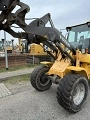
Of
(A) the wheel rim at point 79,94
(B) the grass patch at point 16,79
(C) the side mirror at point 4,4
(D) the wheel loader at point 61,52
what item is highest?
(C) the side mirror at point 4,4

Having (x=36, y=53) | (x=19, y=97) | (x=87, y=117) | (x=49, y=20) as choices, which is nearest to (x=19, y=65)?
(x=36, y=53)

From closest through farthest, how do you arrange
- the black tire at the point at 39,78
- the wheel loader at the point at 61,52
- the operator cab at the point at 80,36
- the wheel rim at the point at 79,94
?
the wheel loader at the point at 61,52
the wheel rim at the point at 79,94
the operator cab at the point at 80,36
the black tire at the point at 39,78

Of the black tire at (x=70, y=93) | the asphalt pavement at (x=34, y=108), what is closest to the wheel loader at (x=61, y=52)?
the black tire at (x=70, y=93)

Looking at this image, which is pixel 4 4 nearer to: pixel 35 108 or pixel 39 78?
pixel 35 108

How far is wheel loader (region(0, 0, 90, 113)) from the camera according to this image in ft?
11.2

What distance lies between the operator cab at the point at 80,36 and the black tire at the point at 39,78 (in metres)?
1.27

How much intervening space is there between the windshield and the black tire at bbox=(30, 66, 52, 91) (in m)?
1.35

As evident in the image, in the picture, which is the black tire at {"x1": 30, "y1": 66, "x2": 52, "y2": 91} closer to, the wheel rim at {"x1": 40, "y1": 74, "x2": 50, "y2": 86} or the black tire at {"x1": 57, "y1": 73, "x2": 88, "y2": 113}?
the wheel rim at {"x1": 40, "y1": 74, "x2": 50, "y2": 86}

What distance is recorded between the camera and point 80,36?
564cm

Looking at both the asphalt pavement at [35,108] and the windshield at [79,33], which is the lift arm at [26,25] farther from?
the asphalt pavement at [35,108]

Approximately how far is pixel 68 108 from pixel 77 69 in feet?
3.21

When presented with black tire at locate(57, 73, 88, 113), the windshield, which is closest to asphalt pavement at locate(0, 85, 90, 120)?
black tire at locate(57, 73, 88, 113)

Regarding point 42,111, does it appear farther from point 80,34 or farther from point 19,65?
point 19,65

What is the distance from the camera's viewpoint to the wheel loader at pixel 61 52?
3.41 metres
